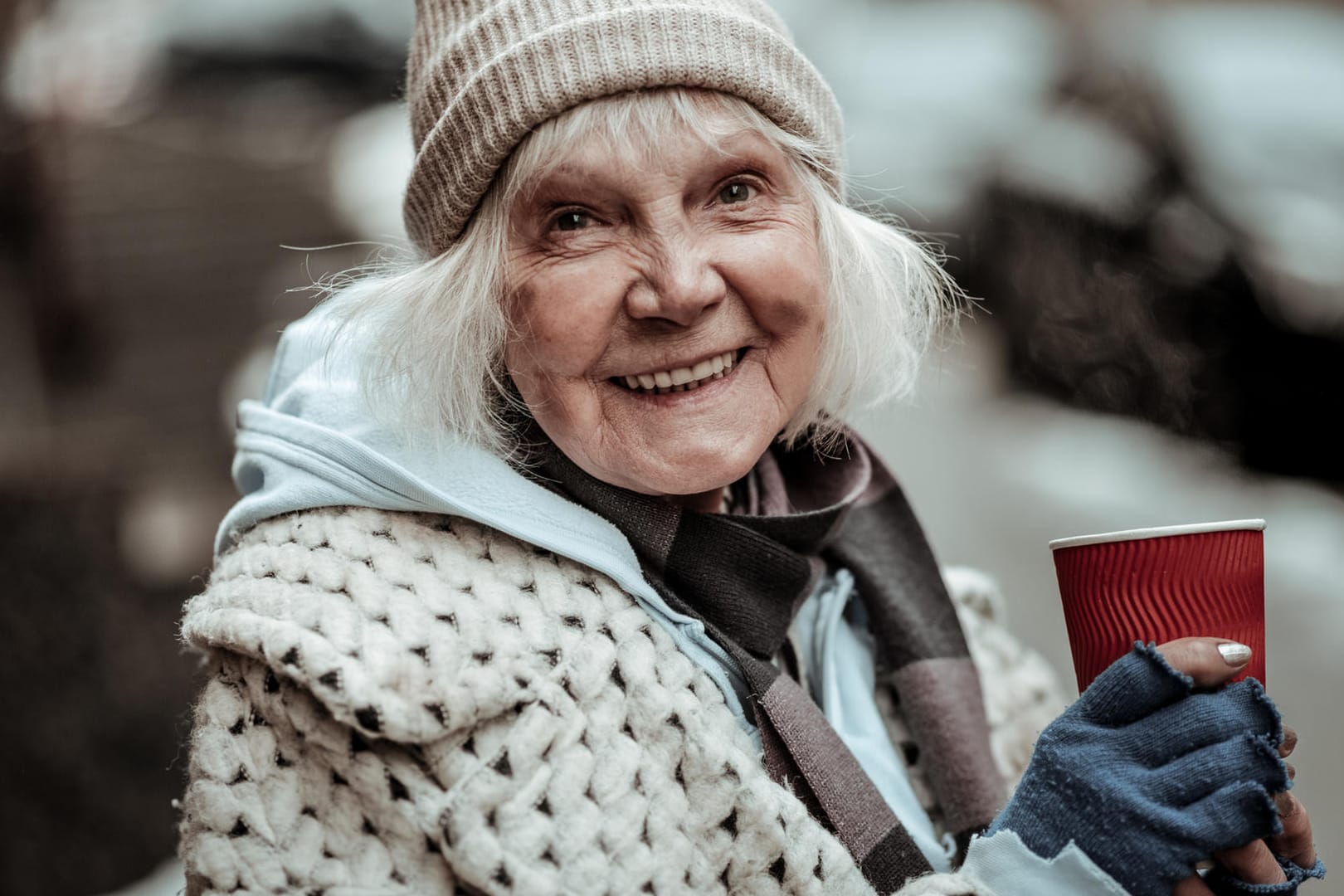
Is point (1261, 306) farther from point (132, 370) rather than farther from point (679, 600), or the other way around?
point (132, 370)

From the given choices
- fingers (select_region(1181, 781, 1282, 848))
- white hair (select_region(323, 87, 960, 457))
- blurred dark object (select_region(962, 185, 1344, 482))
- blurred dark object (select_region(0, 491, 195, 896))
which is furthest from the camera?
blurred dark object (select_region(962, 185, 1344, 482))

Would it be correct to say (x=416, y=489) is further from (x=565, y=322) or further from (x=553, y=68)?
(x=553, y=68)

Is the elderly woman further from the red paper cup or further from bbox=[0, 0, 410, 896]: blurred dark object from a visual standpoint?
bbox=[0, 0, 410, 896]: blurred dark object

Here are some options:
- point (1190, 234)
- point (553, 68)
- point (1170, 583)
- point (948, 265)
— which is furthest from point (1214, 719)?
point (948, 265)

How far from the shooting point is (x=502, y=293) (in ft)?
5.24

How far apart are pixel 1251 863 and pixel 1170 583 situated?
1.10 feet

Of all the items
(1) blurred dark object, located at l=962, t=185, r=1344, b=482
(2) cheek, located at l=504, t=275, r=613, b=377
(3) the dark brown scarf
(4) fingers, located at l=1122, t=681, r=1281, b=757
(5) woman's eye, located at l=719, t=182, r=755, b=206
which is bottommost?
(1) blurred dark object, located at l=962, t=185, r=1344, b=482

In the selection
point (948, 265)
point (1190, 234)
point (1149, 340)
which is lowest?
point (948, 265)

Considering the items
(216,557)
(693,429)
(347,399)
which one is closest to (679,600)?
(693,429)

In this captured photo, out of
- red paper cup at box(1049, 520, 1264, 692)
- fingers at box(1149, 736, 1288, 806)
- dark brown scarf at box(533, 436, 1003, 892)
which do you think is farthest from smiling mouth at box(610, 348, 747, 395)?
fingers at box(1149, 736, 1288, 806)

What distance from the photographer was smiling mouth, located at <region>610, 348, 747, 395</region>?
1599mm

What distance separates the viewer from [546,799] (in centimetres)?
135

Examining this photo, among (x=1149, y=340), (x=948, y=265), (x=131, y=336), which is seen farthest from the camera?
(x=948, y=265)

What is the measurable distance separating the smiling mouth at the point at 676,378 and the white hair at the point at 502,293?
192mm
